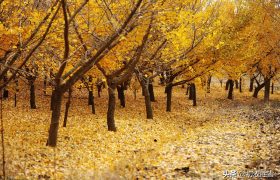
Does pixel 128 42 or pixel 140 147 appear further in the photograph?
pixel 128 42

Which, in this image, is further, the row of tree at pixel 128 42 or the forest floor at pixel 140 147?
the row of tree at pixel 128 42

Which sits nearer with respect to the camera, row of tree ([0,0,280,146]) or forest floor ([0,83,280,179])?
forest floor ([0,83,280,179])

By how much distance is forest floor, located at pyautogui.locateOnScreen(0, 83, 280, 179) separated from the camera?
436 inches

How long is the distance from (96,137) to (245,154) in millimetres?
6967

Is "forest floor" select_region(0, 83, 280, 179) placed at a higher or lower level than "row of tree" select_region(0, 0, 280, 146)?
lower

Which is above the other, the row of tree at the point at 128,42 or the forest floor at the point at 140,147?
the row of tree at the point at 128,42

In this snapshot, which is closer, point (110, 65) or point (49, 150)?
point (49, 150)

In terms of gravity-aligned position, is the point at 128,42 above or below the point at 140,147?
above

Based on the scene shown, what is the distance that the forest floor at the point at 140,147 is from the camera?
36.4ft

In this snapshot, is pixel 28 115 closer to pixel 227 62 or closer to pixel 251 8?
pixel 227 62

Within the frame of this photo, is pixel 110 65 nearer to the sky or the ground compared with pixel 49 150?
nearer to the sky

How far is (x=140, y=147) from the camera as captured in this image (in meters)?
15.6

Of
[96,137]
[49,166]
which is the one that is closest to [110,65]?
[96,137]

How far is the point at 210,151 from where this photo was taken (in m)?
14.4
